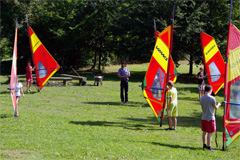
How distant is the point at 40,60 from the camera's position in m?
17.6

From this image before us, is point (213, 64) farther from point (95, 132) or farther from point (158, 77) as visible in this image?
point (95, 132)

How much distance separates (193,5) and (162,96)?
22835 mm

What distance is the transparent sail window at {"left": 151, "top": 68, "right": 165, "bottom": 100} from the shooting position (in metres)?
11.1

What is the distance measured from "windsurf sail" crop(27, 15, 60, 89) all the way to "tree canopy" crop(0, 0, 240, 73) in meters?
14.2

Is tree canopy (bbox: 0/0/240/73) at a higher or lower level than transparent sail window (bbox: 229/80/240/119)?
higher

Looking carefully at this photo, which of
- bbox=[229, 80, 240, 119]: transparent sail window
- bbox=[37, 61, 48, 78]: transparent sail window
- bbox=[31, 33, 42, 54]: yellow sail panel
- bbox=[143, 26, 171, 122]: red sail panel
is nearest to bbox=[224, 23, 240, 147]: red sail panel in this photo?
bbox=[229, 80, 240, 119]: transparent sail window

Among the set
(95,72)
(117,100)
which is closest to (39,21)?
(95,72)

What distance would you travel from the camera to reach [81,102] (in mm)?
16141

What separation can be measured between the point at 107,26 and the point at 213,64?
23.4m

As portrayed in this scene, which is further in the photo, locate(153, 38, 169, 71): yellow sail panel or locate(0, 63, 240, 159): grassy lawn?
locate(153, 38, 169, 71): yellow sail panel

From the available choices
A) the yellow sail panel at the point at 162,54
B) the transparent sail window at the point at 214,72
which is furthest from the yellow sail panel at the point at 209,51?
the yellow sail panel at the point at 162,54

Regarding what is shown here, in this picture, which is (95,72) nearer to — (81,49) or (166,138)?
(81,49)

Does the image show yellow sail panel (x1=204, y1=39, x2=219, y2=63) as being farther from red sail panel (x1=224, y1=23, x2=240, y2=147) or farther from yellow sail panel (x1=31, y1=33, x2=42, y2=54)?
yellow sail panel (x1=31, y1=33, x2=42, y2=54)

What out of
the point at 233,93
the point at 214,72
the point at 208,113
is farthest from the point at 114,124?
the point at 214,72
